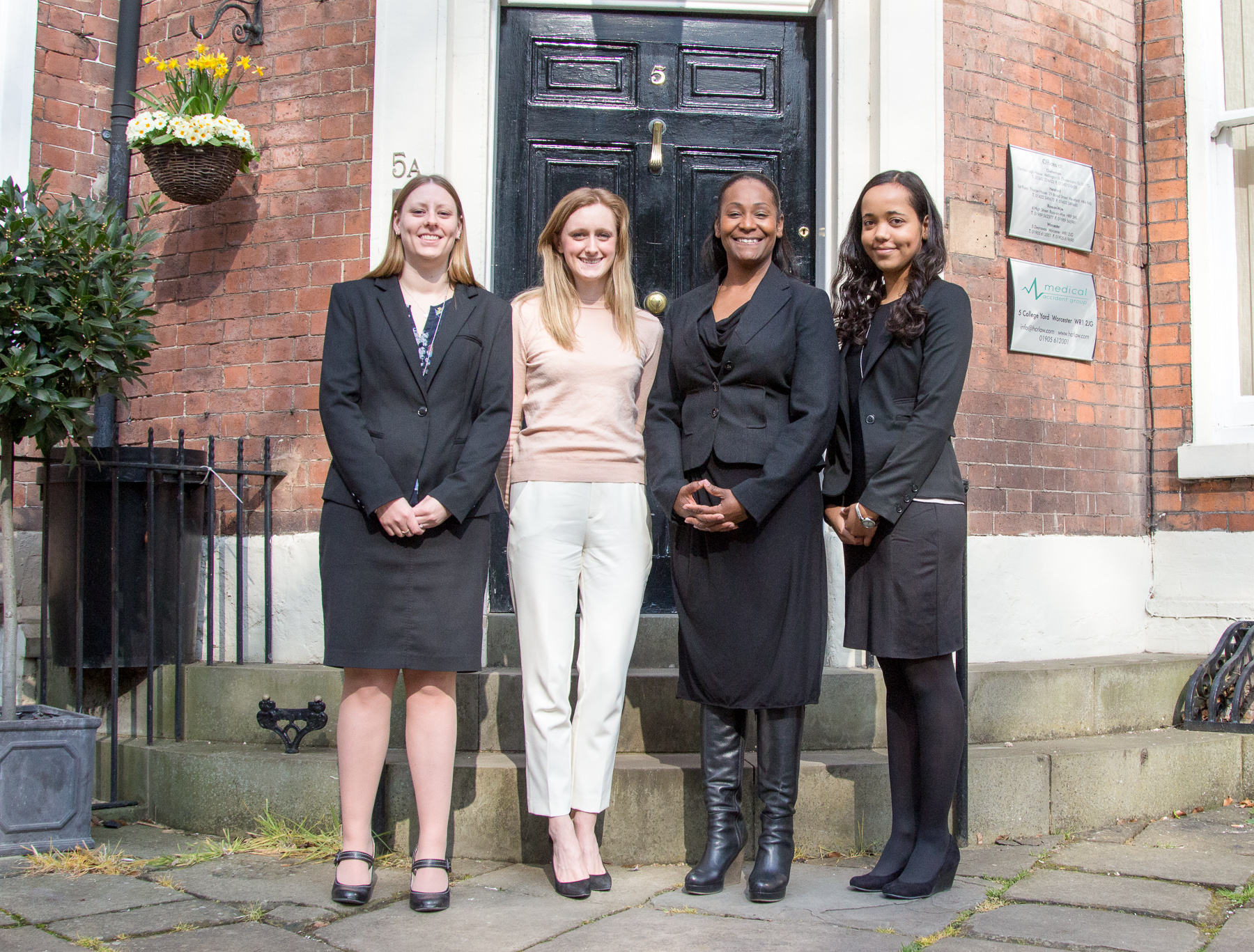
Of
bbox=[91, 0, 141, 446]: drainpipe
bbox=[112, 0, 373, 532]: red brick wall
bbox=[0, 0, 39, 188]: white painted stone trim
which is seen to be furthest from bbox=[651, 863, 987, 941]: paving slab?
bbox=[0, 0, 39, 188]: white painted stone trim

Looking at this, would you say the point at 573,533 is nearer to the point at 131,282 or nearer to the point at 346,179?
the point at 131,282

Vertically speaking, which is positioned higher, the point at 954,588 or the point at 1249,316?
the point at 1249,316

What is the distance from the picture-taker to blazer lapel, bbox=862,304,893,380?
121 inches

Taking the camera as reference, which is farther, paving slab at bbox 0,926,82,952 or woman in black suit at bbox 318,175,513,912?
woman in black suit at bbox 318,175,513,912

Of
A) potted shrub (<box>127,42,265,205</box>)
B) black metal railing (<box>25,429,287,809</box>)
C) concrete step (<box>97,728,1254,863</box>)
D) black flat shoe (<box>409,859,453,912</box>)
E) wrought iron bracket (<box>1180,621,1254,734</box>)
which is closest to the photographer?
black flat shoe (<box>409,859,453,912</box>)

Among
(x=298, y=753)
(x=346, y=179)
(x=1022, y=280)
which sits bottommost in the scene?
(x=298, y=753)

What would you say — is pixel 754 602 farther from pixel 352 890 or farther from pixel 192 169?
pixel 192 169

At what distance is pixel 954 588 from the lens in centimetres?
299

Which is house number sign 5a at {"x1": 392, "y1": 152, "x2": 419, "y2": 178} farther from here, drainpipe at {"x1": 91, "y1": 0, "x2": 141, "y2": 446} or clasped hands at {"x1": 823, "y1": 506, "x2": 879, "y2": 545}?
clasped hands at {"x1": 823, "y1": 506, "x2": 879, "y2": 545}

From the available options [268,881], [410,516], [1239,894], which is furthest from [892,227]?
[268,881]

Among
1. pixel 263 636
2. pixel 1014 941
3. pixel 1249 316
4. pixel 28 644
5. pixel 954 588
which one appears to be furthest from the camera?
pixel 1249 316

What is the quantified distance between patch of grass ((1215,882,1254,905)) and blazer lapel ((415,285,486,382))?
2561 mm

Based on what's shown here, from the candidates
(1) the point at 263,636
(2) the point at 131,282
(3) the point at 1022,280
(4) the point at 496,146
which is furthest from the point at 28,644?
(3) the point at 1022,280

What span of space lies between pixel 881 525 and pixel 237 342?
294 centimetres
